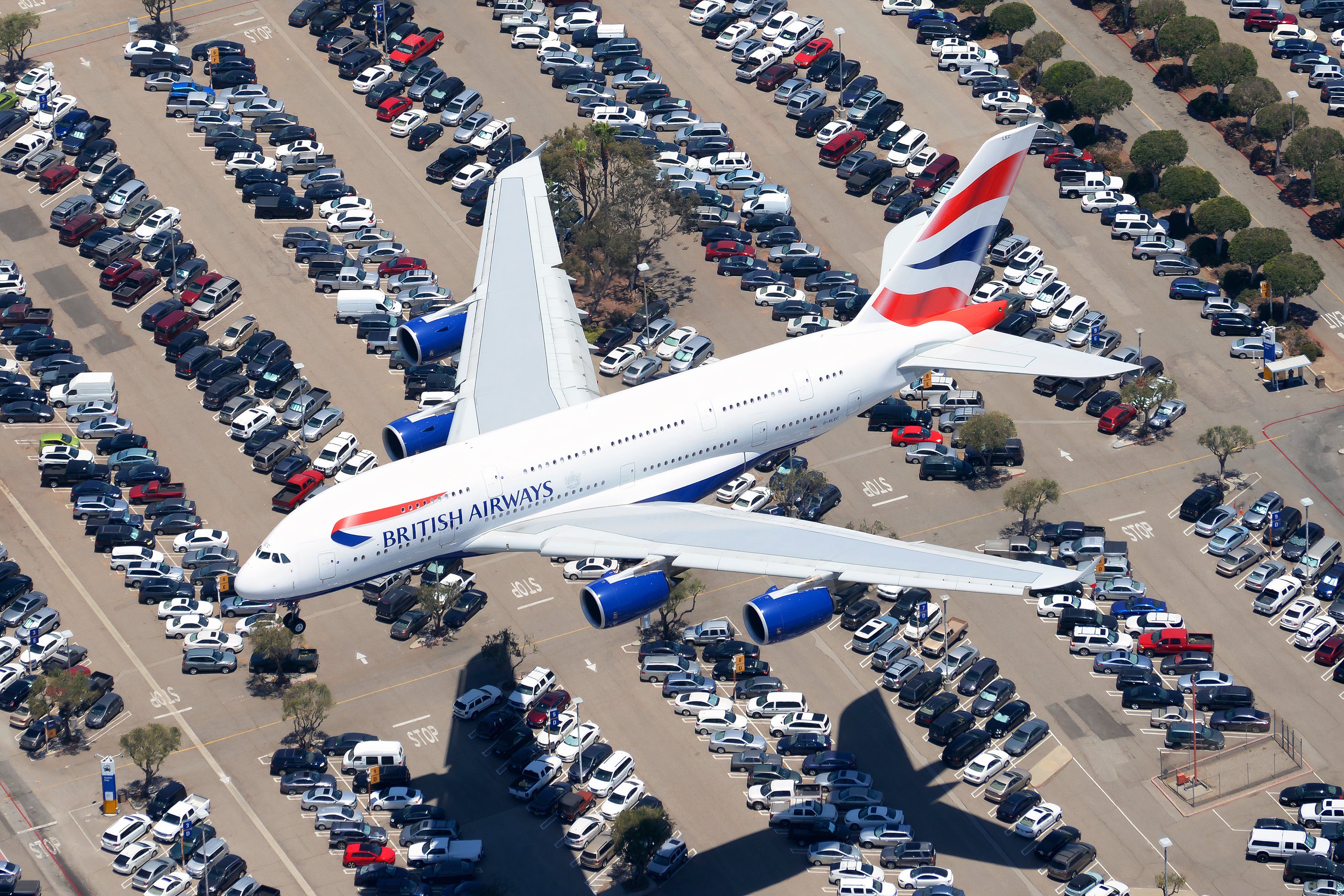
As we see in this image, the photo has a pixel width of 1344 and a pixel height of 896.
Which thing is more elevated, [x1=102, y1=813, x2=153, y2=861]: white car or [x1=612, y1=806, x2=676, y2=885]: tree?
[x1=102, y1=813, x2=153, y2=861]: white car

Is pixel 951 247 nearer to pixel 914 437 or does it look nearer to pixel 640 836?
pixel 914 437

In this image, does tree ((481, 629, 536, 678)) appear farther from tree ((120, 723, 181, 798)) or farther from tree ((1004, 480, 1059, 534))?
tree ((1004, 480, 1059, 534))

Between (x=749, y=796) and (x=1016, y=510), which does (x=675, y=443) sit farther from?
(x=1016, y=510)

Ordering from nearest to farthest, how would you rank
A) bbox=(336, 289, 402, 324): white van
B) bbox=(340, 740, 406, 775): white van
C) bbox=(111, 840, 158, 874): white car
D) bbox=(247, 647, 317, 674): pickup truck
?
bbox=(111, 840, 158, 874): white car < bbox=(340, 740, 406, 775): white van < bbox=(247, 647, 317, 674): pickup truck < bbox=(336, 289, 402, 324): white van

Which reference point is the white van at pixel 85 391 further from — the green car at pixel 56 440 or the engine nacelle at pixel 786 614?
the engine nacelle at pixel 786 614

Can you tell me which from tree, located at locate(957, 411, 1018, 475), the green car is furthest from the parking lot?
tree, located at locate(957, 411, 1018, 475)
